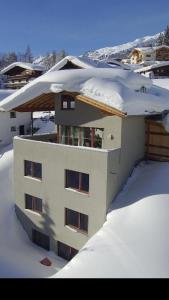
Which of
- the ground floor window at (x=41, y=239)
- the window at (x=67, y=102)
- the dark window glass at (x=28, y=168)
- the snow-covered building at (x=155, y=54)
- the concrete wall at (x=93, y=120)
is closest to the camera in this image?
the concrete wall at (x=93, y=120)

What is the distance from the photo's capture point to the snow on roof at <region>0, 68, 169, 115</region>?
14219 millimetres

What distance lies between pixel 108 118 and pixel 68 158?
297 centimetres

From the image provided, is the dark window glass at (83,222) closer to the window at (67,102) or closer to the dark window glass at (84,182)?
the dark window glass at (84,182)

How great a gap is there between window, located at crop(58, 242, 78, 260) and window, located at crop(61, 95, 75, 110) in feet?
25.7

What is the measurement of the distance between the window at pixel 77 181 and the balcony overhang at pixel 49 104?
347 centimetres

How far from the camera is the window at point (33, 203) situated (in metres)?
17.3

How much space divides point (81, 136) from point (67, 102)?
2226mm

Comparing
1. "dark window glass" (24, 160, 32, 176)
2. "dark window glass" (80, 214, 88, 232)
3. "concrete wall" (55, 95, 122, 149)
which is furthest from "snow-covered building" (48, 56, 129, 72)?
"dark window glass" (80, 214, 88, 232)

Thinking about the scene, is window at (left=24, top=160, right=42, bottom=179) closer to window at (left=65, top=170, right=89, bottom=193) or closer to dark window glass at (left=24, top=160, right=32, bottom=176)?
dark window glass at (left=24, top=160, right=32, bottom=176)

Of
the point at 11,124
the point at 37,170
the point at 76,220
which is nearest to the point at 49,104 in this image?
the point at 37,170

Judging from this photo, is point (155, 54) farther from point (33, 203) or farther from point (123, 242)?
point (123, 242)

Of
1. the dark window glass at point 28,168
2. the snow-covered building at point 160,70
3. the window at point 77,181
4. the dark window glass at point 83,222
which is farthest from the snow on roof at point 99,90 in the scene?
the snow-covered building at point 160,70

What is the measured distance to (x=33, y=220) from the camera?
689 inches
